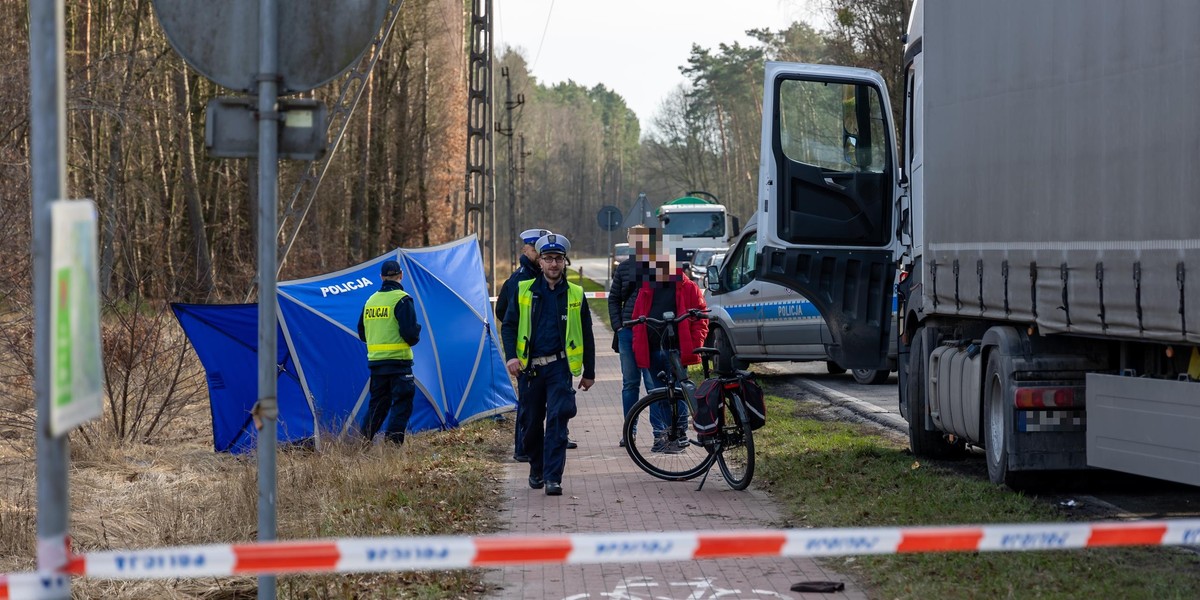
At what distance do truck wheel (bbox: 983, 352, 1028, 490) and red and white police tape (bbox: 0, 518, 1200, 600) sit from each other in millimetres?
4570

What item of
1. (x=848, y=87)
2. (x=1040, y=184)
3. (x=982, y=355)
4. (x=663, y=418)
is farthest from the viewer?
(x=848, y=87)

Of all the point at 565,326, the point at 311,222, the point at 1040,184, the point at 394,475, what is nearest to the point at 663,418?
the point at 565,326

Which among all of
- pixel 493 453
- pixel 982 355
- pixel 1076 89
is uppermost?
pixel 1076 89

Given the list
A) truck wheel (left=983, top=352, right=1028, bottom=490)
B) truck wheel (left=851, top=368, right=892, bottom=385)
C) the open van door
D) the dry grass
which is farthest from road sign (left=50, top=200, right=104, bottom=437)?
truck wheel (left=851, top=368, right=892, bottom=385)

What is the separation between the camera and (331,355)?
12.2 meters

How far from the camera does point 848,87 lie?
1270 cm

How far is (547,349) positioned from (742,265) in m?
9.38

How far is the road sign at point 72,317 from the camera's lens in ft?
10.0

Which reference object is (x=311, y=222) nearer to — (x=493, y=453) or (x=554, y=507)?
(x=493, y=453)

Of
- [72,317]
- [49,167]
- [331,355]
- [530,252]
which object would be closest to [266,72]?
[49,167]

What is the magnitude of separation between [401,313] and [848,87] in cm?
447

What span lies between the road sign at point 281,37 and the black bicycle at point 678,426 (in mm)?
5442

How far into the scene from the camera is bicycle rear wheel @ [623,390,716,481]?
33.3ft

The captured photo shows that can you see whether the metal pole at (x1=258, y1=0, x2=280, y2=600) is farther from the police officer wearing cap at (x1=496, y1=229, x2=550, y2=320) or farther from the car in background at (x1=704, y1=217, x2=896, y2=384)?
the car in background at (x1=704, y1=217, x2=896, y2=384)
